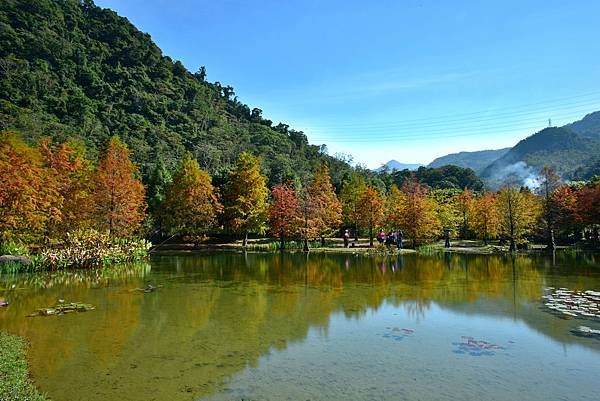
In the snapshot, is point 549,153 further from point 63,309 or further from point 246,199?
point 63,309

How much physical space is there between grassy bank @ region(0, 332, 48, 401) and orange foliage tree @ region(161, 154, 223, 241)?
93.1 feet

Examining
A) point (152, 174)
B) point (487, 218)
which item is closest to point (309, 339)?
point (487, 218)

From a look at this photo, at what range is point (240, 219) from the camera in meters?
39.8

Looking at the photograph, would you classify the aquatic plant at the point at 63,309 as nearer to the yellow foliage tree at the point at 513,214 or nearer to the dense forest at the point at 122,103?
the yellow foliage tree at the point at 513,214

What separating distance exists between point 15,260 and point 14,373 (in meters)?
17.2

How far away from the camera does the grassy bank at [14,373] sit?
6.77m

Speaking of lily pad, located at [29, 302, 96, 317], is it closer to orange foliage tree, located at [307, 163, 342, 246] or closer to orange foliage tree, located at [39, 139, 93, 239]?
orange foliage tree, located at [39, 139, 93, 239]

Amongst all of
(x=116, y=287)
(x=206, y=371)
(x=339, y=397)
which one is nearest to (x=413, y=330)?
(x=339, y=397)

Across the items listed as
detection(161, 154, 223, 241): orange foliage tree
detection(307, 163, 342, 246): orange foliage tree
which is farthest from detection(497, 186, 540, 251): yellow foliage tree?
detection(161, 154, 223, 241): orange foliage tree

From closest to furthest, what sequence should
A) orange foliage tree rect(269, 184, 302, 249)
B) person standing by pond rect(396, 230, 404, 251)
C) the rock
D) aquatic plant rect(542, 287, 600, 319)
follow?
aquatic plant rect(542, 287, 600, 319) → the rock → person standing by pond rect(396, 230, 404, 251) → orange foliage tree rect(269, 184, 302, 249)

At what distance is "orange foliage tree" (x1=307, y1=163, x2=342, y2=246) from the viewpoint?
38.7m

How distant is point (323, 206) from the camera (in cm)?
4012

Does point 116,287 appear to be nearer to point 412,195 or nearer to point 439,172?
point 412,195

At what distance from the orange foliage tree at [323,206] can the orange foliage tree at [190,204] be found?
8.84m
